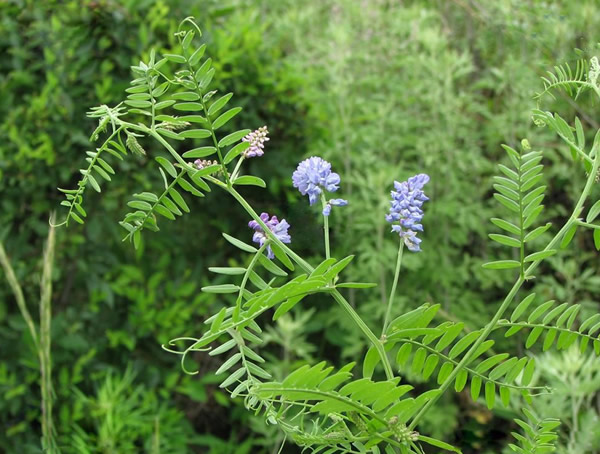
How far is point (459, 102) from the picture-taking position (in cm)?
339

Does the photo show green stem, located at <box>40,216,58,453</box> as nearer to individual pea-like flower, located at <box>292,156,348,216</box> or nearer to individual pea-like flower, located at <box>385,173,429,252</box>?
individual pea-like flower, located at <box>292,156,348,216</box>

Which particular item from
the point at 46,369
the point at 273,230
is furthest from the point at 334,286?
the point at 46,369

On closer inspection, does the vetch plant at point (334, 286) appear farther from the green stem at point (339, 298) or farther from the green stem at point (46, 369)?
the green stem at point (46, 369)

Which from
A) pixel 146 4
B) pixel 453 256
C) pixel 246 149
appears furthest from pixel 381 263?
pixel 246 149

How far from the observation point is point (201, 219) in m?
3.27

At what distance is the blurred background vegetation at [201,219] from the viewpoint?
9.66 feet

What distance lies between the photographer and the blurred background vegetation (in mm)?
2945

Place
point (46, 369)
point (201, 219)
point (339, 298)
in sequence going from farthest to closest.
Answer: point (201, 219) → point (46, 369) → point (339, 298)

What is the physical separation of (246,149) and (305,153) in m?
2.23

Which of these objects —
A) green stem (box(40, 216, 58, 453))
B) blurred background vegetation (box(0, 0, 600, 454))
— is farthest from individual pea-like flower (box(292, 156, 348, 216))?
blurred background vegetation (box(0, 0, 600, 454))

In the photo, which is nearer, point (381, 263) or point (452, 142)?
point (381, 263)

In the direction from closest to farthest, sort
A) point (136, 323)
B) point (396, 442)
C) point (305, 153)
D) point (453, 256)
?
point (396, 442) < point (136, 323) < point (305, 153) < point (453, 256)

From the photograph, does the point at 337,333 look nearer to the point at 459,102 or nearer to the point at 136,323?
the point at 136,323

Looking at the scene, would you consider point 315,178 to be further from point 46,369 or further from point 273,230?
point 46,369
